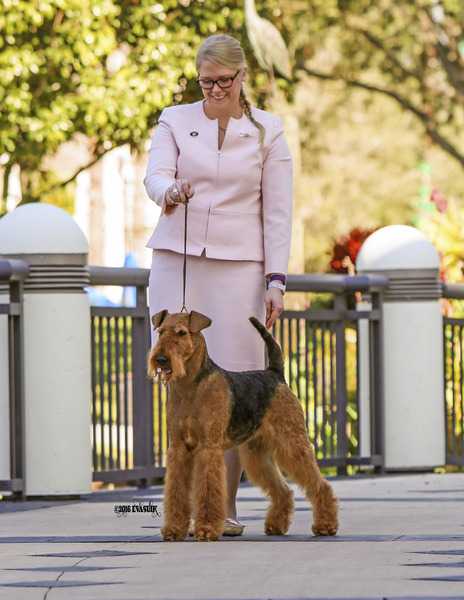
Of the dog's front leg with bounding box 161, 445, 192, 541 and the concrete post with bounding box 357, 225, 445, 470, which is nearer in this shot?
the dog's front leg with bounding box 161, 445, 192, 541

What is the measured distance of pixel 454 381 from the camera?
39.7 ft

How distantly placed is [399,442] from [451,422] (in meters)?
0.72

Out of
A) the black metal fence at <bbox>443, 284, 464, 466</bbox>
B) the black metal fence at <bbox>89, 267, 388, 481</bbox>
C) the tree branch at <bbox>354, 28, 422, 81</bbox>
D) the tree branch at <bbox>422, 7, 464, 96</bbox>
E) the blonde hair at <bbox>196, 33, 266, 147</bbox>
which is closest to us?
the blonde hair at <bbox>196, 33, 266, 147</bbox>

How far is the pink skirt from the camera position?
755 cm

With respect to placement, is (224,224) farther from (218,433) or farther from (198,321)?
(218,433)

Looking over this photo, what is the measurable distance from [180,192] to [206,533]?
1316 mm

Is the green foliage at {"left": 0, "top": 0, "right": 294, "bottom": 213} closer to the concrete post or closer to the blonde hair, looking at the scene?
the concrete post

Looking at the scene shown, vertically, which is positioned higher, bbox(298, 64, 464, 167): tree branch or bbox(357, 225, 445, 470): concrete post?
bbox(298, 64, 464, 167): tree branch

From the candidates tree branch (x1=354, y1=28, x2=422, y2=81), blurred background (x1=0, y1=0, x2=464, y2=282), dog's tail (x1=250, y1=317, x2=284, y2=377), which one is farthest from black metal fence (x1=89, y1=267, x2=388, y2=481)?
tree branch (x1=354, y1=28, x2=422, y2=81)

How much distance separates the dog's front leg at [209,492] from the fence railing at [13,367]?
2.64m

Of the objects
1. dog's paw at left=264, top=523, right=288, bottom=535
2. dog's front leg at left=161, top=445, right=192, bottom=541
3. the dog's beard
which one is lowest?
→ dog's paw at left=264, top=523, right=288, bottom=535

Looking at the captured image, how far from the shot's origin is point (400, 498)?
958 cm

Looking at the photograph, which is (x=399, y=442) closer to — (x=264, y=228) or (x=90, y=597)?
(x=264, y=228)

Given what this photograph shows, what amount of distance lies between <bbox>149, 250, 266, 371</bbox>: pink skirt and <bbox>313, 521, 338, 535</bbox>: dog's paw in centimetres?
73
